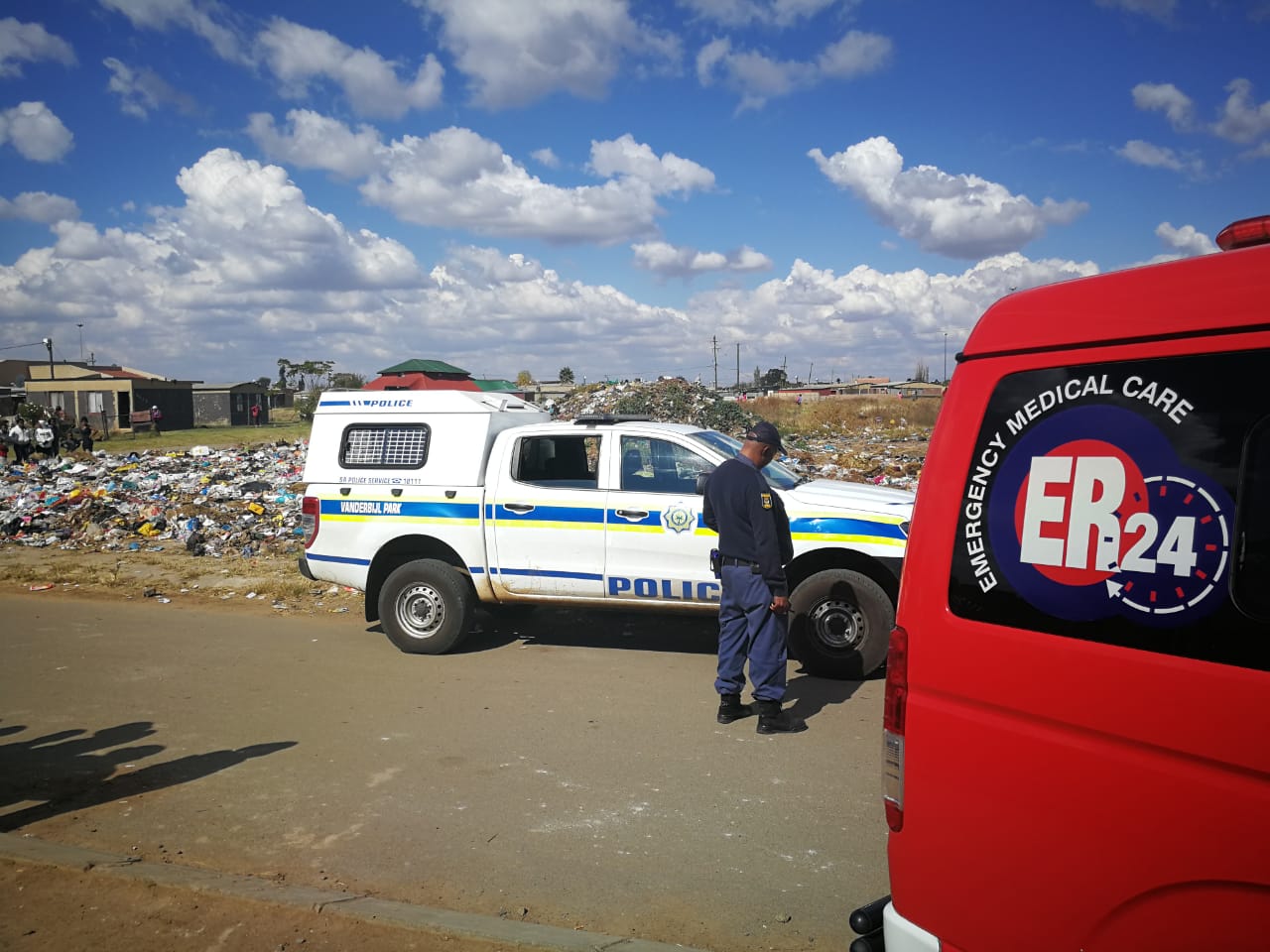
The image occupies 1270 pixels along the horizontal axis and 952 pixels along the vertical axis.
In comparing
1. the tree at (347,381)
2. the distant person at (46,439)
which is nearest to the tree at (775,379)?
the tree at (347,381)

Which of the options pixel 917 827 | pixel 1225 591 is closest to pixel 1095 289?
pixel 1225 591

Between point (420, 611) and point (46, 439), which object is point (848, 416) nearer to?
point (46, 439)

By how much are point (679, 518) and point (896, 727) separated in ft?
15.7

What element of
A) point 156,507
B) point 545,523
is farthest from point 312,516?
point 156,507

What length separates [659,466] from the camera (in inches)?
303

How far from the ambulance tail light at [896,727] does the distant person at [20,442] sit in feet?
90.5

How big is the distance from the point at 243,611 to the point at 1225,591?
981cm

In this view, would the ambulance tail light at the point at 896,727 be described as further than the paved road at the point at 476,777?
No

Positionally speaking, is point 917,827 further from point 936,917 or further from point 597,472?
point 597,472

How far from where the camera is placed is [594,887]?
161 inches

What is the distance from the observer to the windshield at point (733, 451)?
300 inches

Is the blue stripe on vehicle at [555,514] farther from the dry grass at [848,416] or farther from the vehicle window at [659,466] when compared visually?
the dry grass at [848,416]

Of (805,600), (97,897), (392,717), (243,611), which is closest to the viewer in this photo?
(97,897)

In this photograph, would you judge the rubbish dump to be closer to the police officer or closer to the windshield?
the windshield
